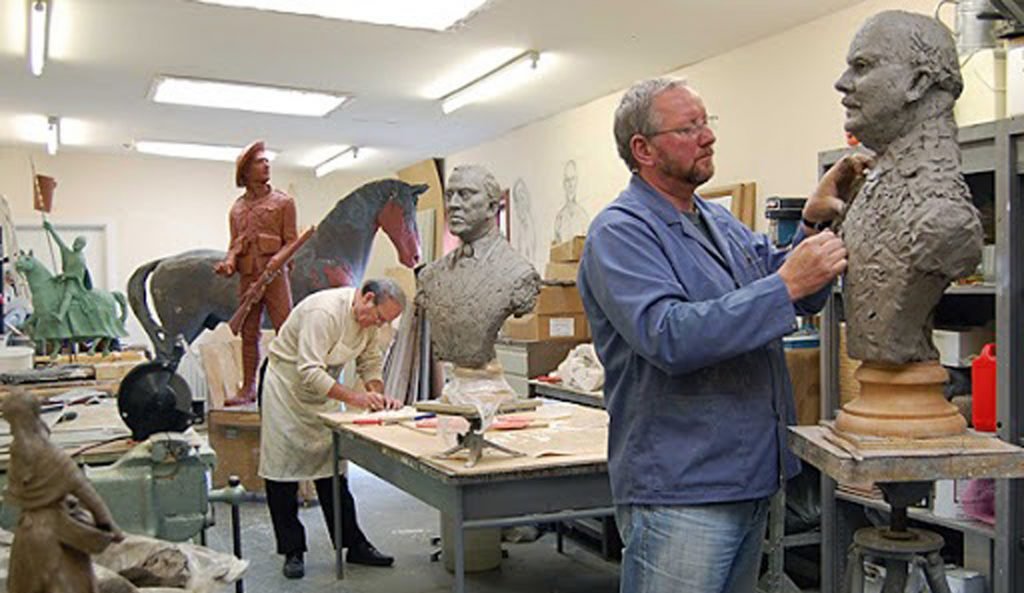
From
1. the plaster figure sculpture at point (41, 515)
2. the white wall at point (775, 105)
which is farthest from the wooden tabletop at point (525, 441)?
the white wall at point (775, 105)

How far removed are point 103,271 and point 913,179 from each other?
872 cm

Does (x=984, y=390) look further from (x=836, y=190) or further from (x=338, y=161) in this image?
(x=338, y=161)

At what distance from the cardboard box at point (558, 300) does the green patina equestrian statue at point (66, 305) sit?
8.83 ft

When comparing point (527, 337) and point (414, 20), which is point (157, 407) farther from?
point (527, 337)

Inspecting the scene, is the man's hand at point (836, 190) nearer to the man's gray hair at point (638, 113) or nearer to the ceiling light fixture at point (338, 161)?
the man's gray hair at point (638, 113)

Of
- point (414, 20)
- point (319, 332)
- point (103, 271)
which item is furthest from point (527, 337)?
point (103, 271)

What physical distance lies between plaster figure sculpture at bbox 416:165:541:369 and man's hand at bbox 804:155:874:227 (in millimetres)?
1690

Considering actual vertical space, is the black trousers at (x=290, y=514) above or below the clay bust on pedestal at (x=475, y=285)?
below

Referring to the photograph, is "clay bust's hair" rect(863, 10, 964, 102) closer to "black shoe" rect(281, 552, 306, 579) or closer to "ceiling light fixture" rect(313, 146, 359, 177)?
"black shoe" rect(281, 552, 306, 579)

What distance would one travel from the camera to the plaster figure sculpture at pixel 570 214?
624 cm

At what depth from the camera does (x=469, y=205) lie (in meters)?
3.37

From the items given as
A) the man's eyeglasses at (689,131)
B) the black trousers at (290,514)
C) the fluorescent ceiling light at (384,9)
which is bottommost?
the black trousers at (290,514)

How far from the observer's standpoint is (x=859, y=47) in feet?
5.05

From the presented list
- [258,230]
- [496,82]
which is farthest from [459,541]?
[496,82]
